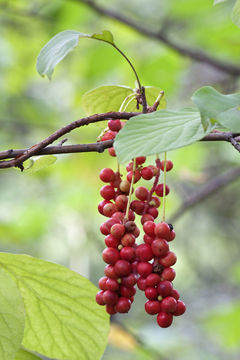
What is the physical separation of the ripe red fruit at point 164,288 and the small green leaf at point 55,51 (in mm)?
361

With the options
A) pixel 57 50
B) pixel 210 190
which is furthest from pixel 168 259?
pixel 210 190

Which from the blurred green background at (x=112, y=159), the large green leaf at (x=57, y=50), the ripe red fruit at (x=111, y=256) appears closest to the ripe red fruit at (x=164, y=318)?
the ripe red fruit at (x=111, y=256)

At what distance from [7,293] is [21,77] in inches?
122

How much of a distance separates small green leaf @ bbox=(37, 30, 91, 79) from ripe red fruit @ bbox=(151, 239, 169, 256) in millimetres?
302

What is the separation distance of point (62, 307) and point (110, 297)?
167mm

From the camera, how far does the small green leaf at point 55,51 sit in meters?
0.73

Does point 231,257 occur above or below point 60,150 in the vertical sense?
above

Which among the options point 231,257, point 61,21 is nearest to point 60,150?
point 61,21

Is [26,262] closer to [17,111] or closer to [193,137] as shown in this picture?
→ [193,137]

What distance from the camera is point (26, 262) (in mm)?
864

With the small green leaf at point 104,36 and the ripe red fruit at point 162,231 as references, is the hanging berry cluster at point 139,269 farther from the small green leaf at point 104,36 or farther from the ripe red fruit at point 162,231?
the small green leaf at point 104,36

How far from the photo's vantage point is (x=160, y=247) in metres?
0.73

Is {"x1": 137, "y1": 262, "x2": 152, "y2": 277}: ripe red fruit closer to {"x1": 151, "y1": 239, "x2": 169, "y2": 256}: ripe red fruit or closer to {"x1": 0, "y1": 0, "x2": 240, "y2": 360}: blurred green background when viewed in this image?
{"x1": 151, "y1": 239, "x2": 169, "y2": 256}: ripe red fruit

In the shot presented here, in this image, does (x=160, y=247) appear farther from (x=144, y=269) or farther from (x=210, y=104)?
(x=210, y=104)
